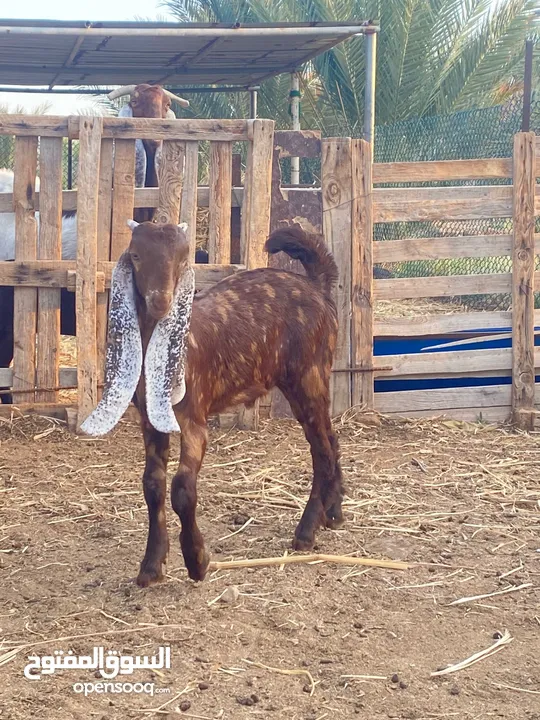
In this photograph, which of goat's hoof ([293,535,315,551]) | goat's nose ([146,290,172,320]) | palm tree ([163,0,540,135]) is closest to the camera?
goat's nose ([146,290,172,320])

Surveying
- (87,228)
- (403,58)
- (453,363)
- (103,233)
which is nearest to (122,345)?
(87,228)

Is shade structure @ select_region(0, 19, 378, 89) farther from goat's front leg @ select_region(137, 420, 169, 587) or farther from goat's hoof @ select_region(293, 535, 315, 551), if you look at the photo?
goat's hoof @ select_region(293, 535, 315, 551)

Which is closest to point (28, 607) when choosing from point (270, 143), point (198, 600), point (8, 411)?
point (198, 600)

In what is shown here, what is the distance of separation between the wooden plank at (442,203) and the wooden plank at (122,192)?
69.9 inches

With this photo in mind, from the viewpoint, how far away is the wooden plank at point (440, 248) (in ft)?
22.9

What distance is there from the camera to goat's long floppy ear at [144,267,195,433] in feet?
12.2

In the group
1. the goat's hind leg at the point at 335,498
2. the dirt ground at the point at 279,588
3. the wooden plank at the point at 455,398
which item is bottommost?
the dirt ground at the point at 279,588

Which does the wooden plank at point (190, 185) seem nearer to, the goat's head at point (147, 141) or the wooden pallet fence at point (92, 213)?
the wooden pallet fence at point (92, 213)

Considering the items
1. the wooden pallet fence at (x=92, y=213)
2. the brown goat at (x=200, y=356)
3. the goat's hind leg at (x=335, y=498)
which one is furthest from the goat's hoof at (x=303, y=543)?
the wooden pallet fence at (x=92, y=213)

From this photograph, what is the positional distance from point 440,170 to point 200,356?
3.46m

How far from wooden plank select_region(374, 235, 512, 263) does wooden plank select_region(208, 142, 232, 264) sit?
44.8 inches

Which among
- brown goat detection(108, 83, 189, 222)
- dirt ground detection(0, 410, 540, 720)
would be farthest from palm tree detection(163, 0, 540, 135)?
dirt ground detection(0, 410, 540, 720)

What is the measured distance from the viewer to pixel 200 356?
425cm

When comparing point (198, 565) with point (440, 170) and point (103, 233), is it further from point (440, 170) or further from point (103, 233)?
point (440, 170)
